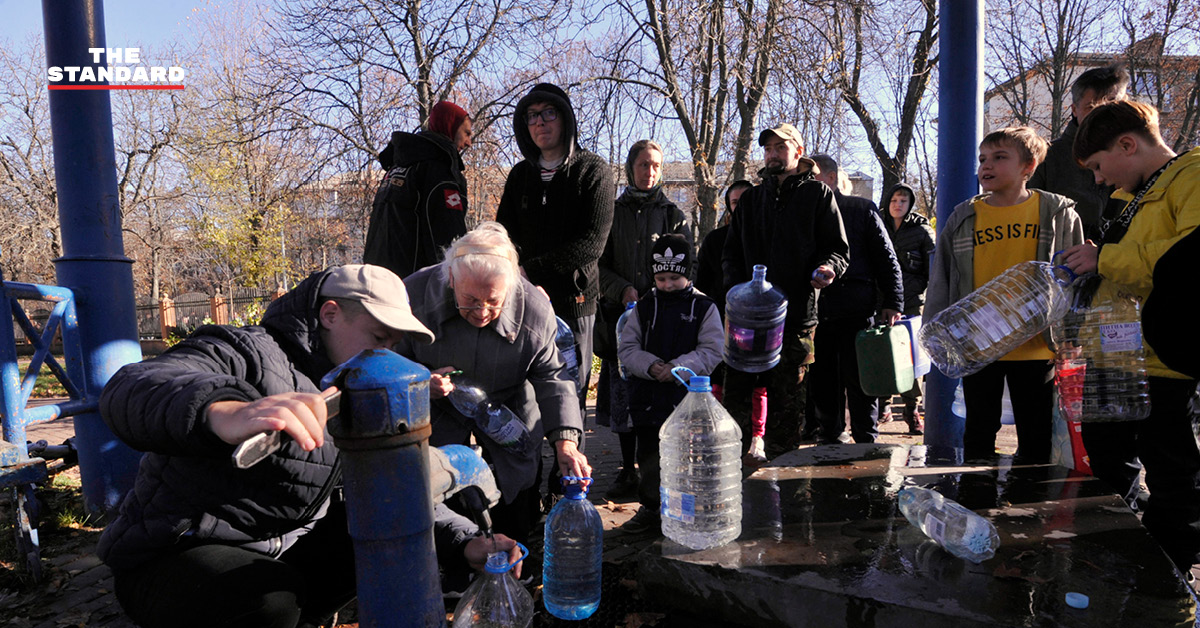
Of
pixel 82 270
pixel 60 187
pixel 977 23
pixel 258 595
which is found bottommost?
pixel 258 595

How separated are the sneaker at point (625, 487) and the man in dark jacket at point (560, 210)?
685mm

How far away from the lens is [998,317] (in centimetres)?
376

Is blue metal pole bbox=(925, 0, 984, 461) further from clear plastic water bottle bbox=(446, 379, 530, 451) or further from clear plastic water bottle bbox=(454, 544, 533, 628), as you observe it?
clear plastic water bottle bbox=(454, 544, 533, 628)

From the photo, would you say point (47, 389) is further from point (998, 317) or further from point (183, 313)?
point (183, 313)

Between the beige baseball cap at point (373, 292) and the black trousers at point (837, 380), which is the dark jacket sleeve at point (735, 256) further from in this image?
the beige baseball cap at point (373, 292)

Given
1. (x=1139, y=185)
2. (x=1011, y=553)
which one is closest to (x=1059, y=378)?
(x=1139, y=185)

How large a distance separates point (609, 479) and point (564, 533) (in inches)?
87.5

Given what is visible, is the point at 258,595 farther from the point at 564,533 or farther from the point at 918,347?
the point at 918,347

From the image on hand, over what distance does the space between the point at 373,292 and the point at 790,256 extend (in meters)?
3.07

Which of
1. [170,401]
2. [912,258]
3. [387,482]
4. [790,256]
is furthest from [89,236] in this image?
[912,258]

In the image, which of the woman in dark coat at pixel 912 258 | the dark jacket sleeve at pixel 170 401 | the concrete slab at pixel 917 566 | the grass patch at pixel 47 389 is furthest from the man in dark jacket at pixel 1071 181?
the grass patch at pixel 47 389

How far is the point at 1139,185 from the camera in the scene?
2.93m

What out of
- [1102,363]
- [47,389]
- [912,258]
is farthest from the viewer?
[47,389]

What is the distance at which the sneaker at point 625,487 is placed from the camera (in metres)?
4.35
